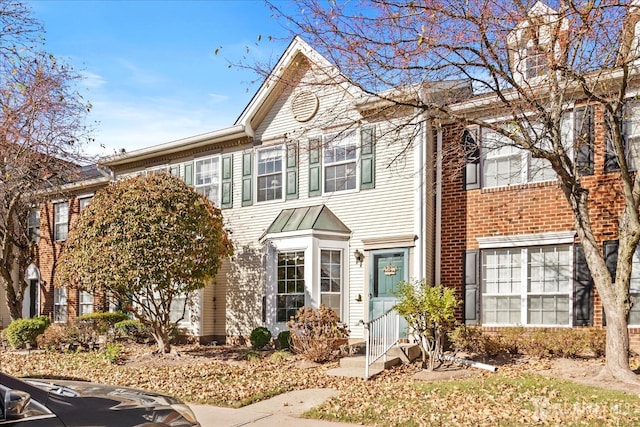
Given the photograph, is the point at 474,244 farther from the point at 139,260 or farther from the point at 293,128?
the point at 139,260

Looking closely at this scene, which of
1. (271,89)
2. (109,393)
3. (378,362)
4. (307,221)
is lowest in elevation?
(378,362)

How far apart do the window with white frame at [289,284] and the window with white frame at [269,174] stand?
1.92m

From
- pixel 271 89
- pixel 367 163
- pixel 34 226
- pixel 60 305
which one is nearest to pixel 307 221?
pixel 367 163

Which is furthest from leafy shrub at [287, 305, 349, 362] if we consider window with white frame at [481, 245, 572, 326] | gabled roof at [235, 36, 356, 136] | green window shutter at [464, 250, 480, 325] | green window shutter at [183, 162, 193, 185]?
green window shutter at [183, 162, 193, 185]

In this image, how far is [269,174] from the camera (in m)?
17.0

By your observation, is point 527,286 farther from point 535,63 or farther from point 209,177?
point 209,177

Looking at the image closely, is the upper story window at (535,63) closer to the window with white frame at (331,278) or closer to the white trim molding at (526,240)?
the white trim molding at (526,240)

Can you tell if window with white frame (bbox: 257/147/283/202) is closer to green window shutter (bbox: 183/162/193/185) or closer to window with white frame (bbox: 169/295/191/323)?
green window shutter (bbox: 183/162/193/185)

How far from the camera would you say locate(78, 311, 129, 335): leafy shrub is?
17734 mm

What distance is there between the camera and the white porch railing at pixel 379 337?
11302mm

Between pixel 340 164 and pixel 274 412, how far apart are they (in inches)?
315

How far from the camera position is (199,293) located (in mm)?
17594

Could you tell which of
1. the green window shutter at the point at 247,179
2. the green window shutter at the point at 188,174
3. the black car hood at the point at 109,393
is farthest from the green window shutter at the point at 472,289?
the black car hood at the point at 109,393

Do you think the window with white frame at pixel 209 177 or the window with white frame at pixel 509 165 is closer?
the window with white frame at pixel 509 165
